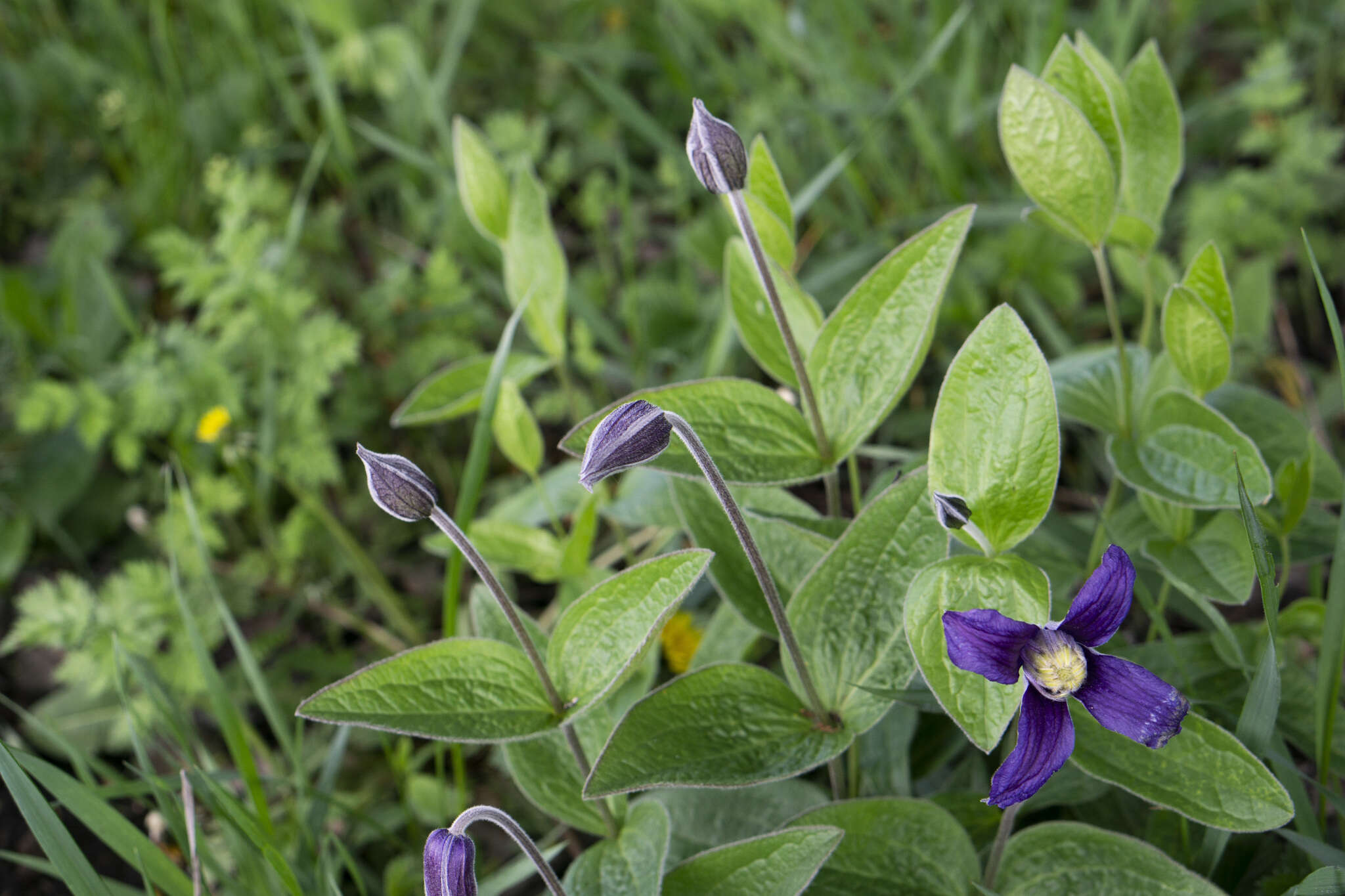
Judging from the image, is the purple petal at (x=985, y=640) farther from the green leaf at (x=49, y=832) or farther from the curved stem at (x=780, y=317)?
the green leaf at (x=49, y=832)

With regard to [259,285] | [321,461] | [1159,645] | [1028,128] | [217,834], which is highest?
[1028,128]

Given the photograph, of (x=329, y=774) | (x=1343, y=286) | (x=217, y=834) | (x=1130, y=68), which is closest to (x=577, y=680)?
(x=329, y=774)

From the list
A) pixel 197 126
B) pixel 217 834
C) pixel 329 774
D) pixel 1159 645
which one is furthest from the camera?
pixel 197 126

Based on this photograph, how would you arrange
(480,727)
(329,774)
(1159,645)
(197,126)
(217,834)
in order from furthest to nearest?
(197,126) < (217,834) < (329,774) < (1159,645) < (480,727)

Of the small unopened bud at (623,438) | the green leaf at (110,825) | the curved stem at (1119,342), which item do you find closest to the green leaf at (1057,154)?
the curved stem at (1119,342)

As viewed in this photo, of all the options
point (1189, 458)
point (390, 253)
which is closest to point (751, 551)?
point (1189, 458)

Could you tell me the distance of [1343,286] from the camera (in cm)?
249

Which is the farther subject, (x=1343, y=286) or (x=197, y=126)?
(x=197, y=126)

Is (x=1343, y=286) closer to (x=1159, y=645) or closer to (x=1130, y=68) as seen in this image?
(x=1130, y=68)

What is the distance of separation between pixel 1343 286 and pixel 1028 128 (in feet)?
5.40

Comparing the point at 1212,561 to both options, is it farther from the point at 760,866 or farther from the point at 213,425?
the point at 213,425

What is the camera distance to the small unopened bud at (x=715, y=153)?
1.16 meters

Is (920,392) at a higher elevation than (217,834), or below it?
higher

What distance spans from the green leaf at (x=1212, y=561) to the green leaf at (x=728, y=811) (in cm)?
61
